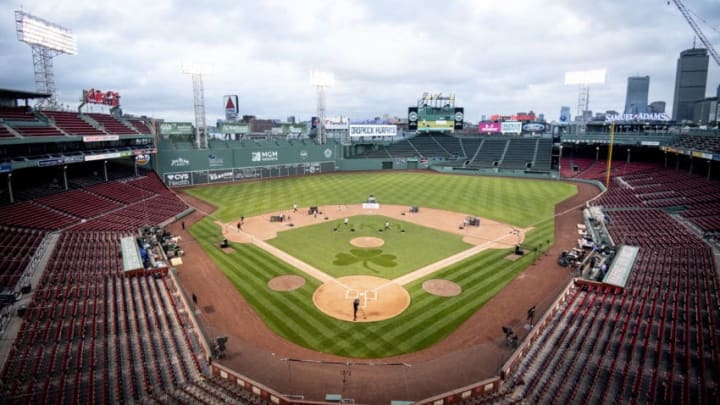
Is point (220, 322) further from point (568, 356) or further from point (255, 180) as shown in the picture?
point (255, 180)

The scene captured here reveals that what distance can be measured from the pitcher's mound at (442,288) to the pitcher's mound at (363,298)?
1.75m

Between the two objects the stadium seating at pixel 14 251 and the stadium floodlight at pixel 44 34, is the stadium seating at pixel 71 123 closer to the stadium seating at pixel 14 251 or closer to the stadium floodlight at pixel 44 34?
the stadium floodlight at pixel 44 34

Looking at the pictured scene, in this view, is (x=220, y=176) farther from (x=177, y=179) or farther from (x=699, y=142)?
(x=699, y=142)

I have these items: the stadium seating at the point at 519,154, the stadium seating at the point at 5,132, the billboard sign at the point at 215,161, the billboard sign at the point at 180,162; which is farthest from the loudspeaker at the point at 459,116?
the stadium seating at the point at 5,132

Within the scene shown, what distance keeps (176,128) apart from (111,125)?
15658 millimetres

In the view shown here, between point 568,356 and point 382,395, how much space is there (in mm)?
8209

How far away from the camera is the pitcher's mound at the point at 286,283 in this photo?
86.2 feet

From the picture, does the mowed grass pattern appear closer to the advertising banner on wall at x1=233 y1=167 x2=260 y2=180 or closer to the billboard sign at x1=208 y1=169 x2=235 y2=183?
the billboard sign at x1=208 y1=169 x2=235 y2=183

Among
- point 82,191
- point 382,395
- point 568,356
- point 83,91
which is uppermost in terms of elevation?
point 83,91

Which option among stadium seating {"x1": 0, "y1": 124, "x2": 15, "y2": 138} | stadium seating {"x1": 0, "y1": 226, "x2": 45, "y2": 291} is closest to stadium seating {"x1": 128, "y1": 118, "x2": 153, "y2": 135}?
stadium seating {"x1": 0, "y1": 124, "x2": 15, "y2": 138}

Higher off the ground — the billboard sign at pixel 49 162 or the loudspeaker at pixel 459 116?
the loudspeaker at pixel 459 116

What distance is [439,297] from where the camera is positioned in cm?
2473

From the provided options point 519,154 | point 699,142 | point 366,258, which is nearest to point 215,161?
point 366,258

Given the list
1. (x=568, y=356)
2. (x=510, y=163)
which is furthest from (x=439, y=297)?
(x=510, y=163)
